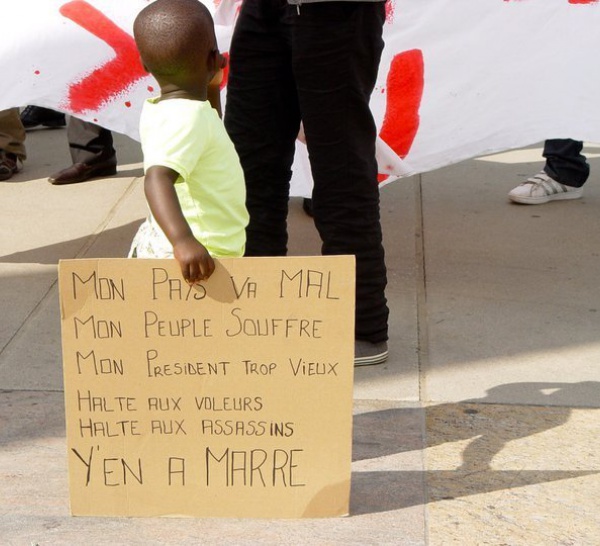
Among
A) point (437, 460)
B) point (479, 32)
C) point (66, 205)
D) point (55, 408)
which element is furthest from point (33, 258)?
point (437, 460)

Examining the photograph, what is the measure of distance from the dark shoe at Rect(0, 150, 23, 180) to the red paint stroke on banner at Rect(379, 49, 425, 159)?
8.08 ft

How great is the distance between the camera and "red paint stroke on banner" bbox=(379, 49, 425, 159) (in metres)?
4.48

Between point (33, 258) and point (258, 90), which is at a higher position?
point (258, 90)

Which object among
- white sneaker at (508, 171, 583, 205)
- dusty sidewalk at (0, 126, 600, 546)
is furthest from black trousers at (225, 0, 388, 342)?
white sneaker at (508, 171, 583, 205)

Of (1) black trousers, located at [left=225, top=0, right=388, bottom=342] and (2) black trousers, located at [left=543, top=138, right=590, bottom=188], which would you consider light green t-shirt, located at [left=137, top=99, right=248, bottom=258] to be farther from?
(2) black trousers, located at [left=543, top=138, right=590, bottom=188]

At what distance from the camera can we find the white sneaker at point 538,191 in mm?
5625

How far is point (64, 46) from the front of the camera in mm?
4395

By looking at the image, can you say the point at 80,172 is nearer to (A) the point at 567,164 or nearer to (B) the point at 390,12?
(B) the point at 390,12

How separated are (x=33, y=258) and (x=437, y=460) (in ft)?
7.74

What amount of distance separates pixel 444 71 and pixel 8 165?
268cm

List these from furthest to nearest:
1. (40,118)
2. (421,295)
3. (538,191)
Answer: (40,118), (538,191), (421,295)

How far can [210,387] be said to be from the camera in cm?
263

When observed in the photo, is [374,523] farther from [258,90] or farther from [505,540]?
[258,90]

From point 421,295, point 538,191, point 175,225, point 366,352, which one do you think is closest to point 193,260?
point 175,225
